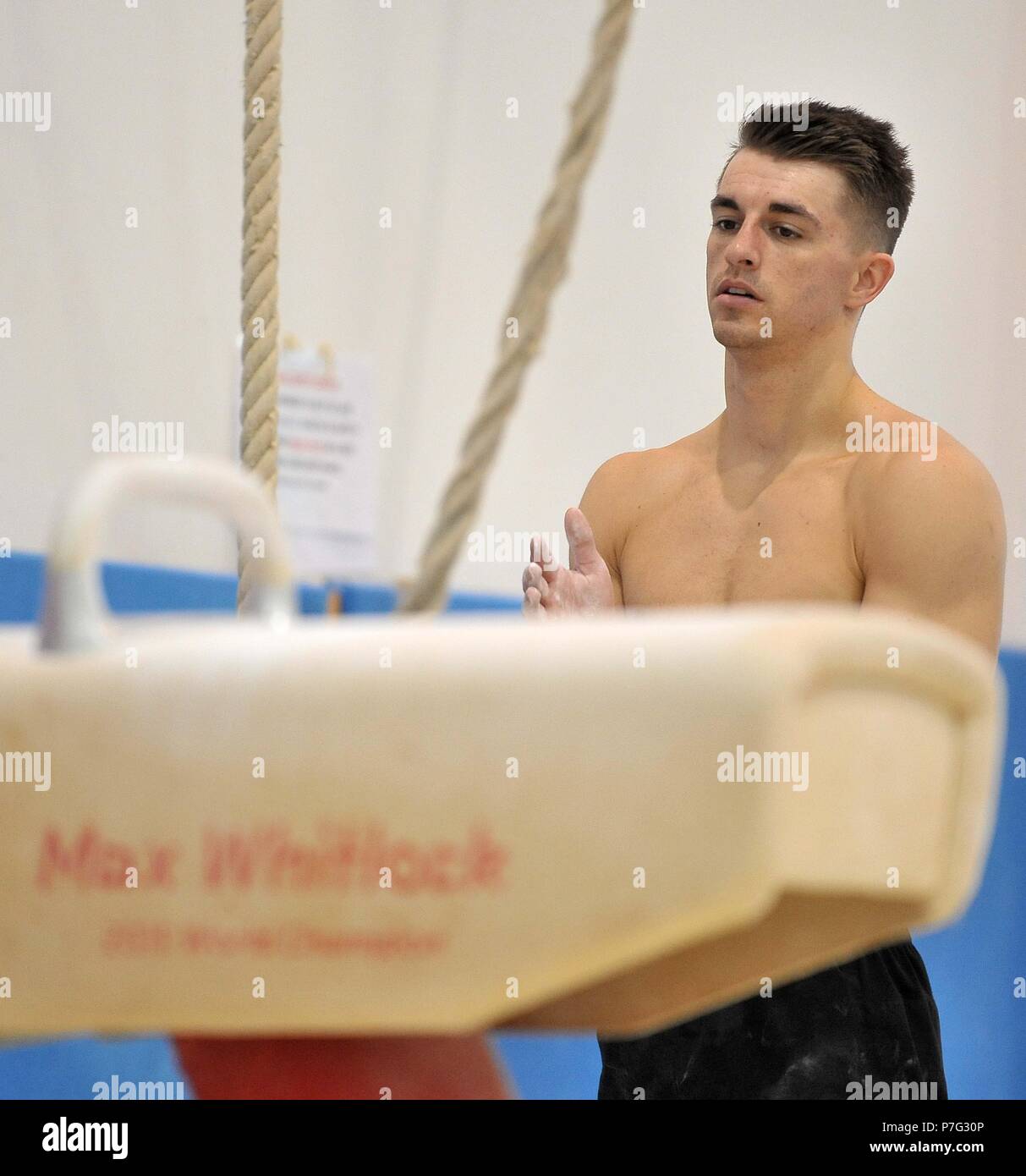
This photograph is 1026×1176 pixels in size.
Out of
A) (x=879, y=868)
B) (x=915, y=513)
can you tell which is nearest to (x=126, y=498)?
(x=879, y=868)

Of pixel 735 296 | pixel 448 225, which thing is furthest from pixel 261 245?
pixel 448 225

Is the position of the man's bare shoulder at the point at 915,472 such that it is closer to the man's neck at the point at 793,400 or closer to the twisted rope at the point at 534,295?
the man's neck at the point at 793,400

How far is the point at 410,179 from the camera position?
1.52m

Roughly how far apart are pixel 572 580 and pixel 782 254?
0.90 ft

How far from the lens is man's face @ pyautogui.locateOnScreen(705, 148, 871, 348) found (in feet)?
2.95

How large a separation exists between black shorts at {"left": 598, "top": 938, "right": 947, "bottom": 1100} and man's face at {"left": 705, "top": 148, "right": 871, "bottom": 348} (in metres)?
0.41

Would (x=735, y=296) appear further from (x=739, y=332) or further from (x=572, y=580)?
(x=572, y=580)

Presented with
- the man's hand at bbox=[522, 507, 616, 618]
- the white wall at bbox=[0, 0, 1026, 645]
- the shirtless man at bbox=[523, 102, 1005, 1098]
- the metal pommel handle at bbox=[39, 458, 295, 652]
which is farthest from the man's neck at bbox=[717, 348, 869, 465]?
the metal pommel handle at bbox=[39, 458, 295, 652]

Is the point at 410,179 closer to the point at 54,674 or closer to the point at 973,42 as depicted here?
the point at 973,42

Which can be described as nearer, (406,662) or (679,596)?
(406,662)

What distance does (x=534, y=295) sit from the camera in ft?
1.11

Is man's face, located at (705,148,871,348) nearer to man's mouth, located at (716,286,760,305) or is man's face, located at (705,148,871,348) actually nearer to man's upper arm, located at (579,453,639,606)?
man's mouth, located at (716,286,760,305)
